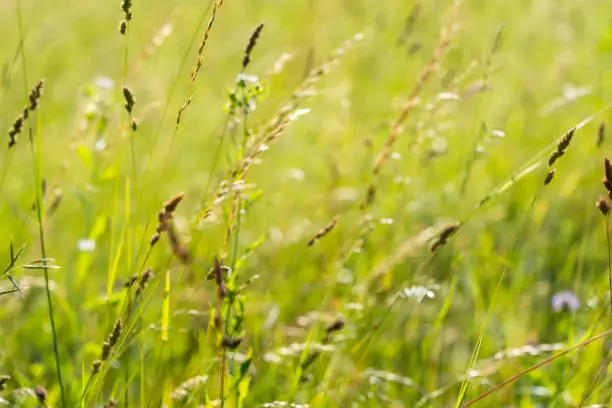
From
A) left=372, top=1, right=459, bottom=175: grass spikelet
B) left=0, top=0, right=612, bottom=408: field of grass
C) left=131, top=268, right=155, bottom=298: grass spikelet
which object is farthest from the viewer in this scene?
left=372, top=1, right=459, bottom=175: grass spikelet

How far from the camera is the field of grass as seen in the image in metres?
1.53

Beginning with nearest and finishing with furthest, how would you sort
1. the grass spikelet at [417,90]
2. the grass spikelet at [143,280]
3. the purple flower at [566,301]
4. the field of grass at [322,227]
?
the grass spikelet at [143,280] < the field of grass at [322,227] < the grass spikelet at [417,90] < the purple flower at [566,301]

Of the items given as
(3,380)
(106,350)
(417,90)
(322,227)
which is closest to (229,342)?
(106,350)

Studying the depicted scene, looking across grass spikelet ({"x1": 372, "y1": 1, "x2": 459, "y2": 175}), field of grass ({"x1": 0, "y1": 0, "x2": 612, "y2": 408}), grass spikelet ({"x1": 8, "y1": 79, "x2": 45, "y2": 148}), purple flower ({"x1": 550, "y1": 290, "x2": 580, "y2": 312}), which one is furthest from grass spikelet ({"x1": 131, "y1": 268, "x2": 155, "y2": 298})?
purple flower ({"x1": 550, "y1": 290, "x2": 580, "y2": 312})

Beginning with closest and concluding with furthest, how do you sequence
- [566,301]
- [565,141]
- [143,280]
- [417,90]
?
[565,141]
[143,280]
[417,90]
[566,301]

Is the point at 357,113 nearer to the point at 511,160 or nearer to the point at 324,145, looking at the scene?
the point at 324,145

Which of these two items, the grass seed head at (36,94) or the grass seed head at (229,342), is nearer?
the grass seed head at (229,342)

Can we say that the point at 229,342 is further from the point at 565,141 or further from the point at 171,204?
the point at 565,141

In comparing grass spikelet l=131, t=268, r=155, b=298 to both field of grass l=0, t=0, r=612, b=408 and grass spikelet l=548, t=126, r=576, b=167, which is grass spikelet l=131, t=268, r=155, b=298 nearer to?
field of grass l=0, t=0, r=612, b=408

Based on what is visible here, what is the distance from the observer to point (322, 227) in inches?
110

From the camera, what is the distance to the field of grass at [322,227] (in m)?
1.53

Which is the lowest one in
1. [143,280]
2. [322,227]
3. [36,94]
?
[143,280]

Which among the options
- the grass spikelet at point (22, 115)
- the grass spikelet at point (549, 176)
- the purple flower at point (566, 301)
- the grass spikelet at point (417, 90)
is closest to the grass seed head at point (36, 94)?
the grass spikelet at point (22, 115)

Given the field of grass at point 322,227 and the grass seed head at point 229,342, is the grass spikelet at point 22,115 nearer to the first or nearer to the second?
the field of grass at point 322,227
